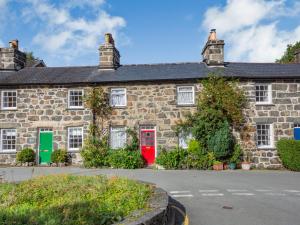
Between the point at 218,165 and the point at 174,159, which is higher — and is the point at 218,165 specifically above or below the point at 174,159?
below

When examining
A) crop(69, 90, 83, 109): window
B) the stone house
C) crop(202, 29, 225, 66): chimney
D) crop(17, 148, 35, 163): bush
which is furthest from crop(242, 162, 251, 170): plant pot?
crop(17, 148, 35, 163): bush

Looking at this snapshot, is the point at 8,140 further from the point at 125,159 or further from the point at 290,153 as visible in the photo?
the point at 290,153

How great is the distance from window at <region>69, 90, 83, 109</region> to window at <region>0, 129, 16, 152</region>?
4471 millimetres

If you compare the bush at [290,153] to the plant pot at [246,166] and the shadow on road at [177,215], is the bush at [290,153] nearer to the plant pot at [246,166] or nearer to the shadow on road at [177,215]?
the plant pot at [246,166]

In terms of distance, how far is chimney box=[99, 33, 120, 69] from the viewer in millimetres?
19938

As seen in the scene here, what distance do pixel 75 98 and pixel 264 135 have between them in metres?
13.1

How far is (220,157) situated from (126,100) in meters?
7.20

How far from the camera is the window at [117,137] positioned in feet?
60.1

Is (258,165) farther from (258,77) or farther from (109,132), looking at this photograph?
(109,132)

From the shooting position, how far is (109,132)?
18.4 meters

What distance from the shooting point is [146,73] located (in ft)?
63.6

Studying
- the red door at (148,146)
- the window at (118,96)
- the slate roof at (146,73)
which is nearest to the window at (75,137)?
the window at (118,96)

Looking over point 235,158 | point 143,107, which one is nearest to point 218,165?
point 235,158

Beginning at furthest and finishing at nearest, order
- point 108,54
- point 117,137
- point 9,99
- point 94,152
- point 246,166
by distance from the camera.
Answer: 1. point 108,54
2. point 9,99
3. point 117,137
4. point 94,152
5. point 246,166
